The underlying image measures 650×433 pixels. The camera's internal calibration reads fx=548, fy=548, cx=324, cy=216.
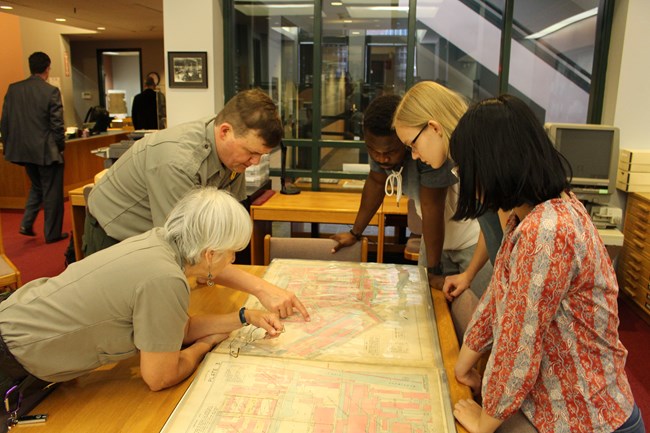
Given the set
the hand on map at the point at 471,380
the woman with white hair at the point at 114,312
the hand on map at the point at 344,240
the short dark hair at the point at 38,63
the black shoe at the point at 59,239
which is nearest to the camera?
the woman with white hair at the point at 114,312

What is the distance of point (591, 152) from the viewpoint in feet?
12.3

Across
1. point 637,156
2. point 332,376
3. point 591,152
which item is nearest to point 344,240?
point 332,376

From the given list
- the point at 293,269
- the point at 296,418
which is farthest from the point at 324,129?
the point at 296,418

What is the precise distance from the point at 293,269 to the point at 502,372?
1.23 m

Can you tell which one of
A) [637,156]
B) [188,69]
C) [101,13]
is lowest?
[637,156]

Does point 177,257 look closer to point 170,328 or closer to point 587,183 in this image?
point 170,328

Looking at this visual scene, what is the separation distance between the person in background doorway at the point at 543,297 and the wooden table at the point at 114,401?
7.7 inches

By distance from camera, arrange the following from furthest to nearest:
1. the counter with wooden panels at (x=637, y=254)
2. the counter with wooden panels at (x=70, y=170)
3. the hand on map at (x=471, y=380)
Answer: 1. the counter with wooden panels at (x=70, y=170)
2. the counter with wooden panels at (x=637, y=254)
3. the hand on map at (x=471, y=380)

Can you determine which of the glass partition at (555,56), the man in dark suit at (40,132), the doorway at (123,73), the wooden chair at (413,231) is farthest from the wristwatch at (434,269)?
the doorway at (123,73)

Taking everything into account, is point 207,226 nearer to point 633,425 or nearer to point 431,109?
point 431,109

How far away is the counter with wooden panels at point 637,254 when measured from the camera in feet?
12.0

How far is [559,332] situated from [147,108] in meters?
7.34

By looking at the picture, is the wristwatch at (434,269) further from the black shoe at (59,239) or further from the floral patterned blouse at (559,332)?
the black shoe at (59,239)

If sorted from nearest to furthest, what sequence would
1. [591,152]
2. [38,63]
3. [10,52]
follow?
Result: [591,152]
[38,63]
[10,52]
